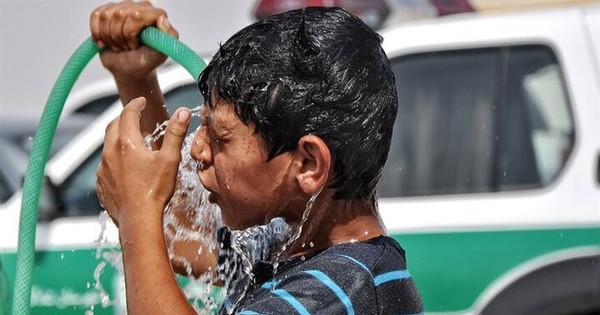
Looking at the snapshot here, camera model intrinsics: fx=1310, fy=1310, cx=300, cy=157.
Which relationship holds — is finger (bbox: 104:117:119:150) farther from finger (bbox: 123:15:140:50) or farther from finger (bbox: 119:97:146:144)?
finger (bbox: 123:15:140:50)

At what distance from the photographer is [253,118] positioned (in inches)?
71.8

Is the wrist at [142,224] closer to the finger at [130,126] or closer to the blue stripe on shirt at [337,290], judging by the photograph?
the finger at [130,126]

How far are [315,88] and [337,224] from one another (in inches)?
9.6

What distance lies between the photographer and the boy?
1796 mm

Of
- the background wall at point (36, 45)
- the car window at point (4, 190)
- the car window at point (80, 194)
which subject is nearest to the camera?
the car window at point (80, 194)

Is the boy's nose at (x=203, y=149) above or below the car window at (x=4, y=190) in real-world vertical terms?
above

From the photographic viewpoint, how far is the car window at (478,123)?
184 inches

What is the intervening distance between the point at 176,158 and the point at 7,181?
3.84m

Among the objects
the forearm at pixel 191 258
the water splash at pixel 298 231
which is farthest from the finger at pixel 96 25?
the water splash at pixel 298 231

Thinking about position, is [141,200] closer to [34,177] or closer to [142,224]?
[142,224]

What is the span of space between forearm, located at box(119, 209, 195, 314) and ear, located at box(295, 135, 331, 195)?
0.21 metres

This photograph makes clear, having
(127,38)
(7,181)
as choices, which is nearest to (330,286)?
(127,38)

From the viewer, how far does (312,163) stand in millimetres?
1840

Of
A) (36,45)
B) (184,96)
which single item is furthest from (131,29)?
(36,45)
